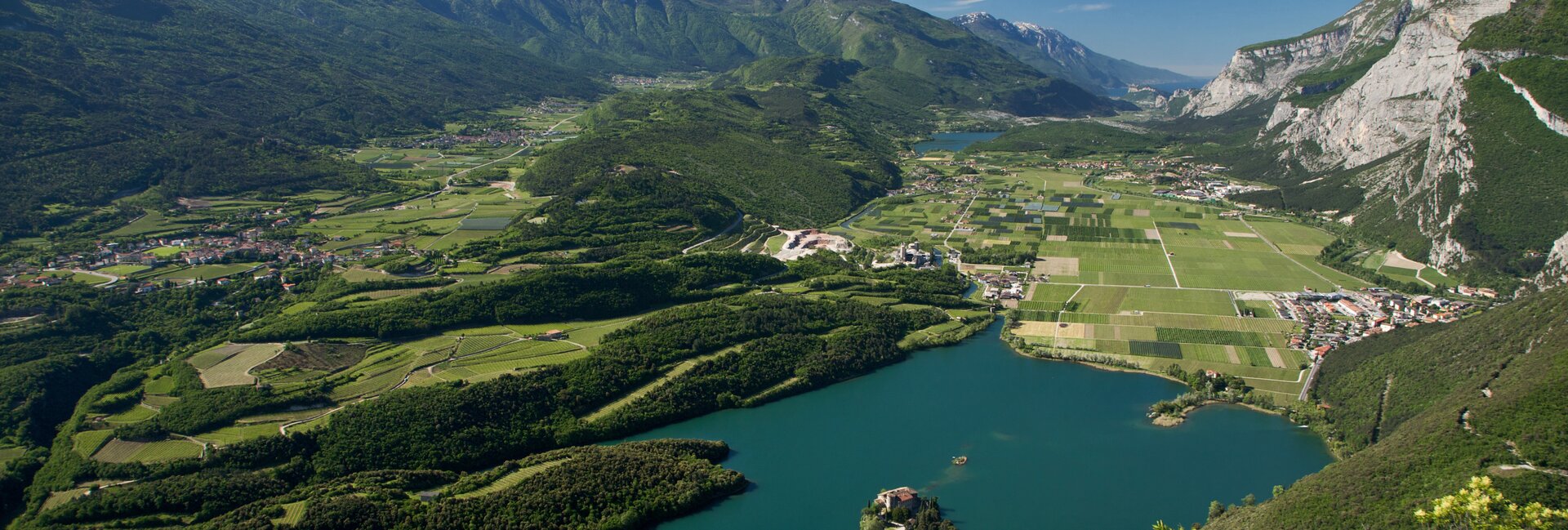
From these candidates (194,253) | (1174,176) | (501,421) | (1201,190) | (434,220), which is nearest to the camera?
(501,421)

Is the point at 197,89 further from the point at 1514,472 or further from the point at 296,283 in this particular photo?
the point at 1514,472

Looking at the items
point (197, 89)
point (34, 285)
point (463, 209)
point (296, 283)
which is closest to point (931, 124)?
point (463, 209)

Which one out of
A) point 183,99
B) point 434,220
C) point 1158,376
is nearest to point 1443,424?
point 1158,376

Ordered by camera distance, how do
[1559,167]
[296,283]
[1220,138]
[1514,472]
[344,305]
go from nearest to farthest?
1. [1514,472]
2. [344,305]
3. [296,283]
4. [1559,167]
5. [1220,138]

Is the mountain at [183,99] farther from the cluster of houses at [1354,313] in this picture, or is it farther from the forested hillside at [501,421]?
the cluster of houses at [1354,313]

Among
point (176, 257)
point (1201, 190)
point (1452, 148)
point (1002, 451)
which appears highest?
point (1452, 148)

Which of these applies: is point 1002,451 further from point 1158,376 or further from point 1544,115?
point 1544,115

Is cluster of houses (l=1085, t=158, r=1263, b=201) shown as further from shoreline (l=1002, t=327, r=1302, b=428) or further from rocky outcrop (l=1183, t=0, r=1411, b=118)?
shoreline (l=1002, t=327, r=1302, b=428)
